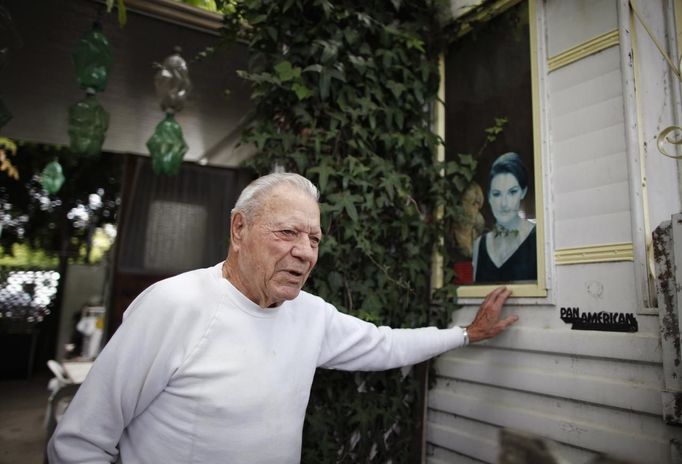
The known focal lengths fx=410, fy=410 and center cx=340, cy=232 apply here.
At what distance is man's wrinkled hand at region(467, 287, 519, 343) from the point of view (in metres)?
2.12

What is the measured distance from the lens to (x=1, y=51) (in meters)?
2.63

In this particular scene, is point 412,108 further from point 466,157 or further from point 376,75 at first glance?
point 466,157

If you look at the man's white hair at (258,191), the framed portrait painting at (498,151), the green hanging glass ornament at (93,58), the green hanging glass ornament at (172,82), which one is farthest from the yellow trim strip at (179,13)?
the man's white hair at (258,191)

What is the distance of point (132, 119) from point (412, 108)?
168 inches

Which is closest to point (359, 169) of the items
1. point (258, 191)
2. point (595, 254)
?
point (258, 191)

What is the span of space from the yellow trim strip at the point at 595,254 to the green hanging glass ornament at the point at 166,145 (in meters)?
3.17

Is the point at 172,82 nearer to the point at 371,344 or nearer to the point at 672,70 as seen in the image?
the point at 371,344

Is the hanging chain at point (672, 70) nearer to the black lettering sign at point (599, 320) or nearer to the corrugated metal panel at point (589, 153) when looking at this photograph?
the corrugated metal panel at point (589, 153)

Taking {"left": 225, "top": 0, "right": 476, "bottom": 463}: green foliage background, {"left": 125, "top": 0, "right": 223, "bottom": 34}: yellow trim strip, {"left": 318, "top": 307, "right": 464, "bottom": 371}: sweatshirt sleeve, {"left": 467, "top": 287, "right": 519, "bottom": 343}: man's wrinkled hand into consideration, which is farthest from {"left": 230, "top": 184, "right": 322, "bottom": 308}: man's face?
{"left": 125, "top": 0, "right": 223, "bottom": 34}: yellow trim strip

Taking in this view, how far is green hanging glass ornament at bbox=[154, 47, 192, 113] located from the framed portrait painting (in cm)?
218

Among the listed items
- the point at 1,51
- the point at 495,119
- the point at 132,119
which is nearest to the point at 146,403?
the point at 495,119

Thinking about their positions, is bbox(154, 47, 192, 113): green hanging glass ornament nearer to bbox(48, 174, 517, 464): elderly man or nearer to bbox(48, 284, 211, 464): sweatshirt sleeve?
bbox(48, 174, 517, 464): elderly man

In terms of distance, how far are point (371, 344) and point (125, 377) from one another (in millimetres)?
1024

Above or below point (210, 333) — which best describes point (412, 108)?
above
